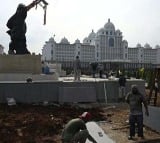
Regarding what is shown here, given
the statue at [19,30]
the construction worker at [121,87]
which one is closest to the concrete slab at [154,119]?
the construction worker at [121,87]

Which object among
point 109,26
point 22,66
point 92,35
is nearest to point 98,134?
point 22,66

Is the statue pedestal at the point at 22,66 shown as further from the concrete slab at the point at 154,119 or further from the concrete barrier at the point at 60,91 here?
the concrete slab at the point at 154,119

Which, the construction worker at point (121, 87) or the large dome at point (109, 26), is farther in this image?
the large dome at point (109, 26)

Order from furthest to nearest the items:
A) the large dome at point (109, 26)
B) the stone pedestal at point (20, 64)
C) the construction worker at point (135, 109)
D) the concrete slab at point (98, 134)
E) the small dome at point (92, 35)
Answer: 1. the small dome at point (92, 35)
2. the large dome at point (109, 26)
3. the stone pedestal at point (20, 64)
4. the construction worker at point (135, 109)
5. the concrete slab at point (98, 134)

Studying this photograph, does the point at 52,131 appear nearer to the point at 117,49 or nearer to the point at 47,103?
the point at 47,103

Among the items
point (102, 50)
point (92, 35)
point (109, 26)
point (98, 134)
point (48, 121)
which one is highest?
point (109, 26)

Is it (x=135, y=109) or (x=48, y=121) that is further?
(x=48, y=121)

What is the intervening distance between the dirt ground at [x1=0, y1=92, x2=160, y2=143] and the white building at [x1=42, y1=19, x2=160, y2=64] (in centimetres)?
12338

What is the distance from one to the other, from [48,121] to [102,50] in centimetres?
14113

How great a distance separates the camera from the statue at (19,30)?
2531 centimetres

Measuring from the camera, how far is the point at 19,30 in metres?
25.5

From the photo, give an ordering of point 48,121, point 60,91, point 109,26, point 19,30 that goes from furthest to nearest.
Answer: point 109,26 → point 19,30 → point 60,91 → point 48,121

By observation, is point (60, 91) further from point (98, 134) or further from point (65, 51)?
point (65, 51)

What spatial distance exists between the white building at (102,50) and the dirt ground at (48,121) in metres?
123
